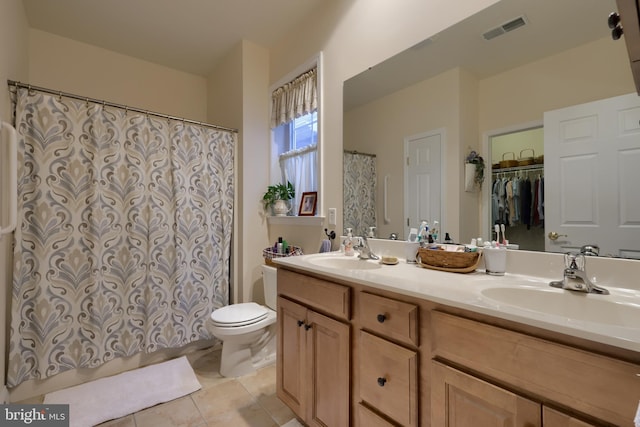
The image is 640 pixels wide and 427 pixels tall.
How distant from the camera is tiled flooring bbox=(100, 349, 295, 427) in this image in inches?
60.4

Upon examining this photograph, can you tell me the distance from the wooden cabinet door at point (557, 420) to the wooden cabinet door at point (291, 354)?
0.91 metres

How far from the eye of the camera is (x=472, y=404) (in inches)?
30.1

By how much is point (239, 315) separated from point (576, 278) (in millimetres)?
1794

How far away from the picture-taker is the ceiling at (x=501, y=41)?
3.29 ft

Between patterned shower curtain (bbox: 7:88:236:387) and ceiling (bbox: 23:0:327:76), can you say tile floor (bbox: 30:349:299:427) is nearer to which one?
patterned shower curtain (bbox: 7:88:236:387)

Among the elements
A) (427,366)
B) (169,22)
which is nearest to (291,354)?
(427,366)

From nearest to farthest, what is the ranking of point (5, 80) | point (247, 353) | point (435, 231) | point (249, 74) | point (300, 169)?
point (435, 231), point (5, 80), point (247, 353), point (300, 169), point (249, 74)

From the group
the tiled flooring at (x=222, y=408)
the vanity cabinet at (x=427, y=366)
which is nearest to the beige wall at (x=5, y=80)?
the tiled flooring at (x=222, y=408)

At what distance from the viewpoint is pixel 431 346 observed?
867 millimetres

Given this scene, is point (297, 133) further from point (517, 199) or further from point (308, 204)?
point (517, 199)

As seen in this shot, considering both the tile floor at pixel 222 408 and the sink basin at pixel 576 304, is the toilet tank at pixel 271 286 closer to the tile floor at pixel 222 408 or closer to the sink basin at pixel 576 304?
the tile floor at pixel 222 408

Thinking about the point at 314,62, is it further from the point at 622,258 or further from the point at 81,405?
the point at 81,405

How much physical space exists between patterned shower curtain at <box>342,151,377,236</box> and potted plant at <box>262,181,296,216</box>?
64 centimetres

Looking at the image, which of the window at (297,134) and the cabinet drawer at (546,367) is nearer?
the cabinet drawer at (546,367)
